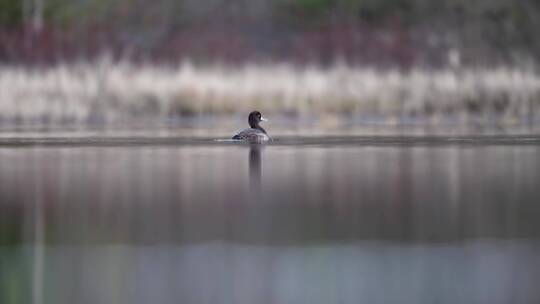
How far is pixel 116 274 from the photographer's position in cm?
693

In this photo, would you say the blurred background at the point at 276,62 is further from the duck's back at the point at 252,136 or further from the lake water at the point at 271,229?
the lake water at the point at 271,229

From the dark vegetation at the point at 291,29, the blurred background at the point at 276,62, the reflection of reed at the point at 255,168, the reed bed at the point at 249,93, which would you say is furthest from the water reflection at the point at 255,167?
the dark vegetation at the point at 291,29

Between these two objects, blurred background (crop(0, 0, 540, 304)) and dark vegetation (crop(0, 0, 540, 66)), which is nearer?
blurred background (crop(0, 0, 540, 304))

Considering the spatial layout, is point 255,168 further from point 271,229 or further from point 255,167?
point 271,229

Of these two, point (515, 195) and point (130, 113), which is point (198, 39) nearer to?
point (130, 113)

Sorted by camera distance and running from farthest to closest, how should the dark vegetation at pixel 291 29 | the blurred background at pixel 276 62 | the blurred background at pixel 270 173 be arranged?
1. the dark vegetation at pixel 291 29
2. the blurred background at pixel 276 62
3. the blurred background at pixel 270 173

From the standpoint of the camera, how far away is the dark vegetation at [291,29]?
35.7 meters

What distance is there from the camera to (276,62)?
34188 mm

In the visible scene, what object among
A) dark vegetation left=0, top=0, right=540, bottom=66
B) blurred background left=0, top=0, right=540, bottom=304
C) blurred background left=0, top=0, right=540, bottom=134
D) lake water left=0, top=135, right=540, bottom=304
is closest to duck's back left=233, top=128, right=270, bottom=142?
blurred background left=0, top=0, right=540, bottom=304

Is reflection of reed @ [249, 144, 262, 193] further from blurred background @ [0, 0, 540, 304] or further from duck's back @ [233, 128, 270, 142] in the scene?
duck's back @ [233, 128, 270, 142]

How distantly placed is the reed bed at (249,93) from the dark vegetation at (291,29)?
6.67m

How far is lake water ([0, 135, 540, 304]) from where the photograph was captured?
6.57 meters

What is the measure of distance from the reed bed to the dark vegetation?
667 centimetres

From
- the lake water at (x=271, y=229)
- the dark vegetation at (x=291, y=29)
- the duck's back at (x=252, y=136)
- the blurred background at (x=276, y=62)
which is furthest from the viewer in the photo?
the dark vegetation at (x=291, y=29)
